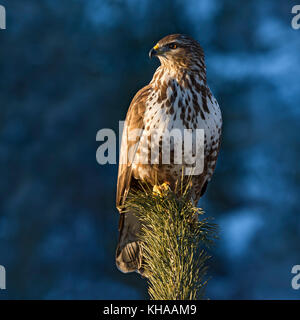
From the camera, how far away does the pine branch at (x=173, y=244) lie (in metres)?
2.59

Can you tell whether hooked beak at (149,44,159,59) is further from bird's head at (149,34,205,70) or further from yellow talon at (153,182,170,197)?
yellow talon at (153,182,170,197)

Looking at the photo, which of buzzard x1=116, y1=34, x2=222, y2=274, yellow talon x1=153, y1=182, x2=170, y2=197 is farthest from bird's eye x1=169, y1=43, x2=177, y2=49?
yellow talon x1=153, y1=182, x2=170, y2=197

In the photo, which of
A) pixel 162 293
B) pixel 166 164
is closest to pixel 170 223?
pixel 162 293

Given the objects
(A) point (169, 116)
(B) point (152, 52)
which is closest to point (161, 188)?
(A) point (169, 116)

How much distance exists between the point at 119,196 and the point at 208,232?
3.55 ft

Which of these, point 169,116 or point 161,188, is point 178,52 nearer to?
point 169,116

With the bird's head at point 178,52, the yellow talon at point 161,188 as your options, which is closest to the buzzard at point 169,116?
the bird's head at point 178,52

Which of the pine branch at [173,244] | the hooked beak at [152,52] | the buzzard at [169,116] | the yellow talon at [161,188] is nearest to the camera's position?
the pine branch at [173,244]

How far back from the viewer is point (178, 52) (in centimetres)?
374

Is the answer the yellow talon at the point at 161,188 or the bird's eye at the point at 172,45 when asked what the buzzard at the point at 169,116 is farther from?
the yellow talon at the point at 161,188

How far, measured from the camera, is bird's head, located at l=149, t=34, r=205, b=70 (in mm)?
3748

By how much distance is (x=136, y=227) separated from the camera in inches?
160

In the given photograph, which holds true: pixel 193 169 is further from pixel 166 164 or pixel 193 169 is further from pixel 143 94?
pixel 143 94

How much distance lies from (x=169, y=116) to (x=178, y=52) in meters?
0.64
